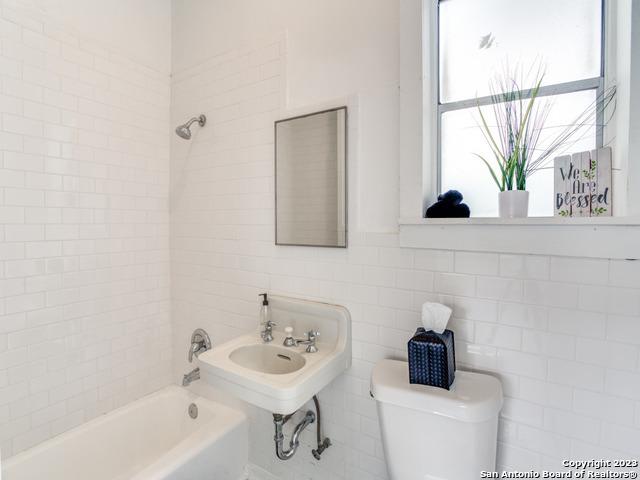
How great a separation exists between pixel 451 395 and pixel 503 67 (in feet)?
3.77

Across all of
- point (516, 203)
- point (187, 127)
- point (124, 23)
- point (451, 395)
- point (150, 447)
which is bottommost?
point (150, 447)

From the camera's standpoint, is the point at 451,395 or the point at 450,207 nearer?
the point at 451,395

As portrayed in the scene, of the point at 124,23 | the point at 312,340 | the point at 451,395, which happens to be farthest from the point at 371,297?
the point at 124,23

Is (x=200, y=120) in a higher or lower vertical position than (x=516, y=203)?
higher

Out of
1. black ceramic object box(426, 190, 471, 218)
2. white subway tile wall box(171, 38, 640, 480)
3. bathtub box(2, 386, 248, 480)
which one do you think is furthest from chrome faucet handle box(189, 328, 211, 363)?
black ceramic object box(426, 190, 471, 218)

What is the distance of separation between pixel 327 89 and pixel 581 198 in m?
1.03

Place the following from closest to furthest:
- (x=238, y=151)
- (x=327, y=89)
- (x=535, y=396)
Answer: (x=535, y=396) < (x=327, y=89) < (x=238, y=151)

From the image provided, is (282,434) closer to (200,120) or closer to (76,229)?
(76,229)

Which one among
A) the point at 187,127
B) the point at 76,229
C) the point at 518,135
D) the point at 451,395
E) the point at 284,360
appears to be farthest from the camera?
the point at 187,127

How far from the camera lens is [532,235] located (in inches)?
39.7

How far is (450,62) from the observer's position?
128 centimetres

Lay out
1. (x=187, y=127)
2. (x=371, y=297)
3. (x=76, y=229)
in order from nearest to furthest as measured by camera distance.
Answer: (x=371, y=297) → (x=76, y=229) → (x=187, y=127)

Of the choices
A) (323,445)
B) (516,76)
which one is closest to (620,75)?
(516,76)

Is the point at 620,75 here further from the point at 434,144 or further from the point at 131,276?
the point at 131,276
